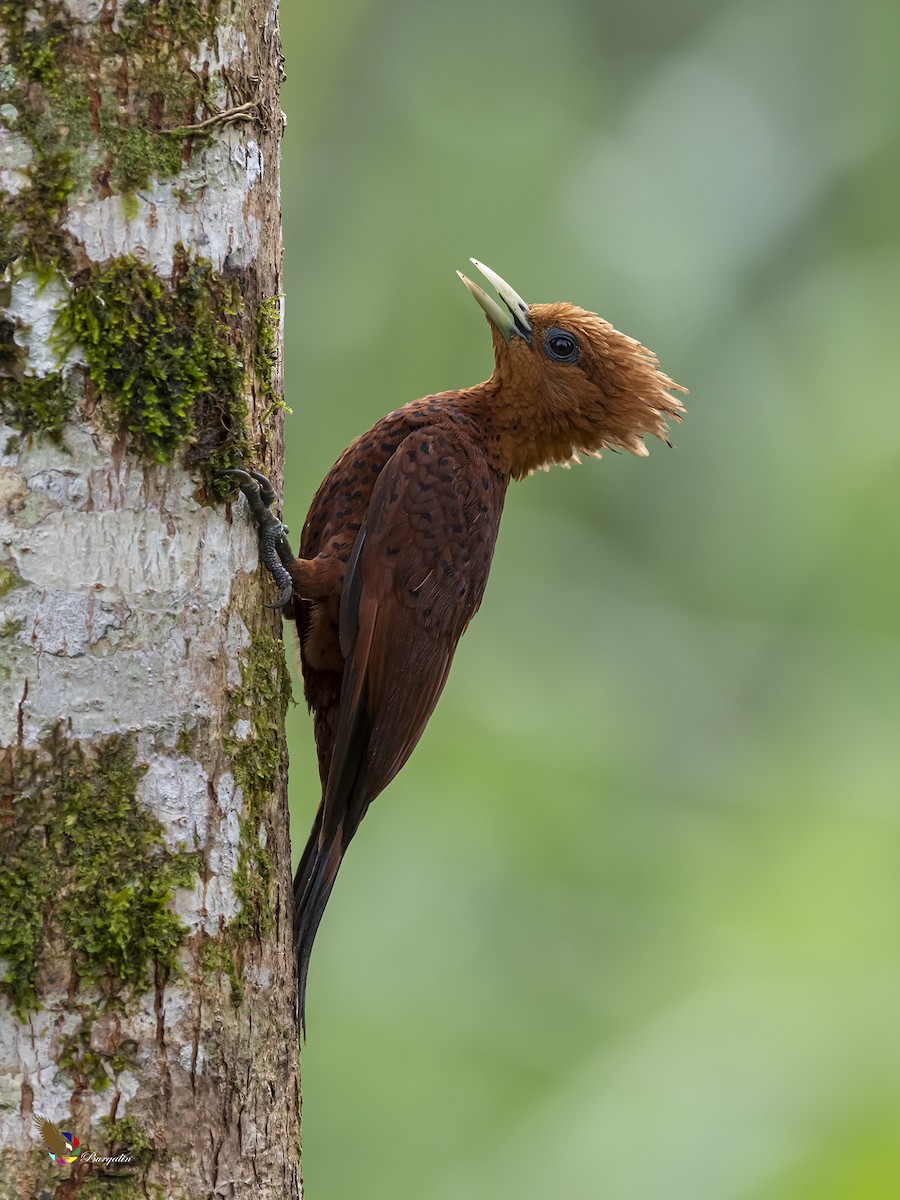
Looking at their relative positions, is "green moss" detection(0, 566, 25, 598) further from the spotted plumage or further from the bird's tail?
the bird's tail

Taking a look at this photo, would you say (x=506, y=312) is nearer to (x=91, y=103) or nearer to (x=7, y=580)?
(x=91, y=103)

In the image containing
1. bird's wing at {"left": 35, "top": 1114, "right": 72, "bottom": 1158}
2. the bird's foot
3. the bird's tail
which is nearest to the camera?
bird's wing at {"left": 35, "top": 1114, "right": 72, "bottom": 1158}

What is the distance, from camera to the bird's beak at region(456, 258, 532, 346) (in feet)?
12.1

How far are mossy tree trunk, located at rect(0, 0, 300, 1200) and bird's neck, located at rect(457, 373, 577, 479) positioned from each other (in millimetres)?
1320

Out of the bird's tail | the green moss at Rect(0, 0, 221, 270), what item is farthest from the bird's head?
the green moss at Rect(0, 0, 221, 270)

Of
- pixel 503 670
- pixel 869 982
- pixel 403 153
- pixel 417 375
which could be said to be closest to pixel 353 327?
pixel 417 375

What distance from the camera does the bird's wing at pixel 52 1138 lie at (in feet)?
6.44

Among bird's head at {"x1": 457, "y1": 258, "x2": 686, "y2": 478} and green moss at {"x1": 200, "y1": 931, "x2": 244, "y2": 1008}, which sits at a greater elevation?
bird's head at {"x1": 457, "y1": 258, "x2": 686, "y2": 478}

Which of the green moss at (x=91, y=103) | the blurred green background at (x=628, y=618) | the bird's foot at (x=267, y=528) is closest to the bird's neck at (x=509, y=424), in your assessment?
the bird's foot at (x=267, y=528)

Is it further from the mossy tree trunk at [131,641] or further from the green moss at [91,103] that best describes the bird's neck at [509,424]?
the green moss at [91,103]

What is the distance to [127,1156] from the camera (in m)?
2.01

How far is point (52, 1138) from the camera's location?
1968 mm

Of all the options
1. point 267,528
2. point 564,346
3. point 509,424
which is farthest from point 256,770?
point 564,346

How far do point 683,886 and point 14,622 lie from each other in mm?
5690
